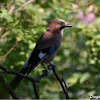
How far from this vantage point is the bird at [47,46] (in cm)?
266

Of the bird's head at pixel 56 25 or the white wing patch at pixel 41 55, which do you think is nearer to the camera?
the white wing patch at pixel 41 55

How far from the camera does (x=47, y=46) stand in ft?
9.68

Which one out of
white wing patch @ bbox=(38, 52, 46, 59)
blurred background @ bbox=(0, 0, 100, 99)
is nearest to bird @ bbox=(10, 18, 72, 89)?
white wing patch @ bbox=(38, 52, 46, 59)

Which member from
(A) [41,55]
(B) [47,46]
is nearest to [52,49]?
(B) [47,46]

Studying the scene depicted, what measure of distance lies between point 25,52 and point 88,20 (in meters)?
2.56

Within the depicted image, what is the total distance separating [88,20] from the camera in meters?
5.24

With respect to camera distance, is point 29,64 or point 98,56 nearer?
point 29,64

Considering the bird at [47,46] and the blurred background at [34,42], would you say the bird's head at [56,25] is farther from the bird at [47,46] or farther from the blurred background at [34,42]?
the blurred background at [34,42]

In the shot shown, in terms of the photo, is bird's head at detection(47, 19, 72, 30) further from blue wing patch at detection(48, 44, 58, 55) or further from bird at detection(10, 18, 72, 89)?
blue wing patch at detection(48, 44, 58, 55)

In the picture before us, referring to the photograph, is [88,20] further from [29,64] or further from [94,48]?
[29,64]

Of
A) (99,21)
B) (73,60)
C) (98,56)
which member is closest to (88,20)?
(99,21)

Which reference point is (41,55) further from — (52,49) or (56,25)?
(56,25)

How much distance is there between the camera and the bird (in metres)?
2.66

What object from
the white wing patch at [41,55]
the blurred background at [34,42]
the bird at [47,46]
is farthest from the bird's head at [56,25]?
the white wing patch at [41,55]
